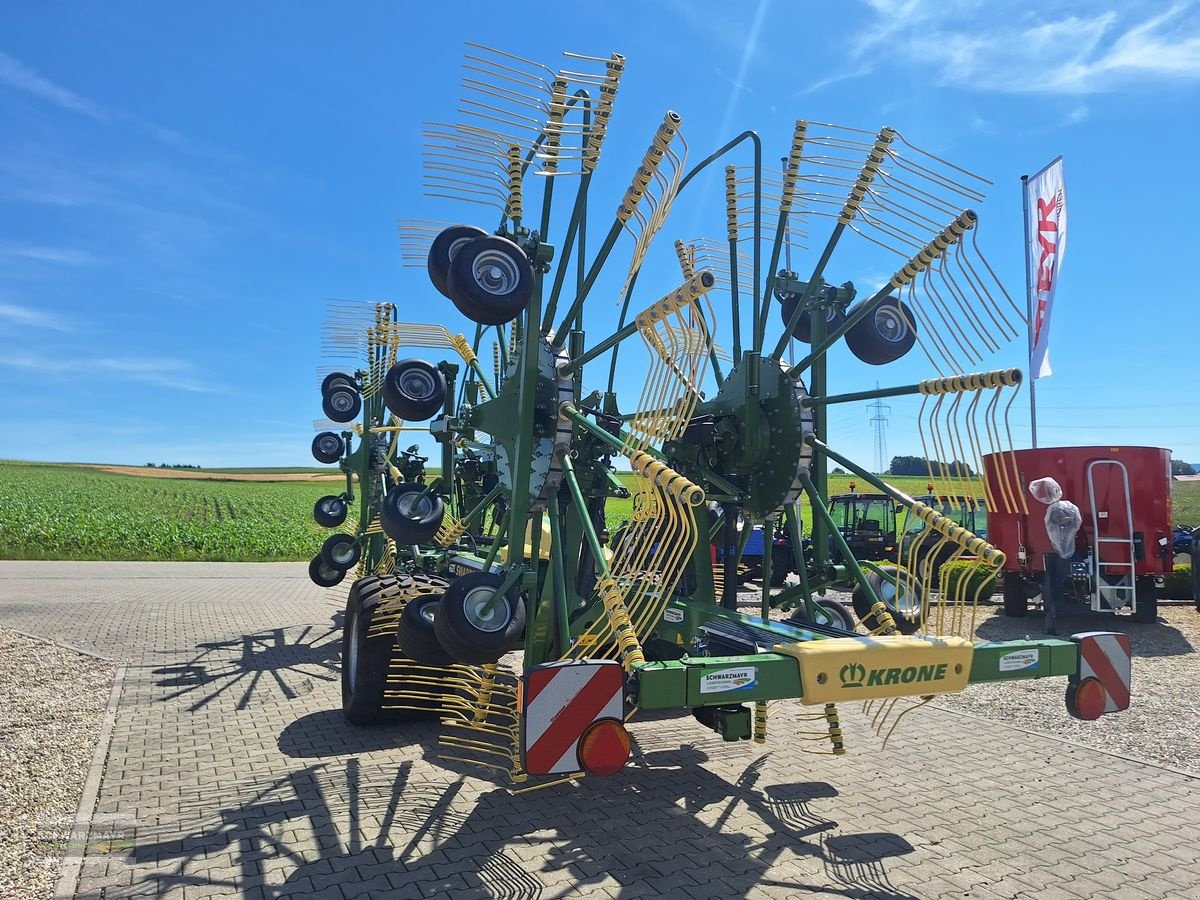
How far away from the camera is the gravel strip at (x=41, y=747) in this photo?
3973 millimetres

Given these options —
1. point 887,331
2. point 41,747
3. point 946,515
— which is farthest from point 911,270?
A: point 41,747

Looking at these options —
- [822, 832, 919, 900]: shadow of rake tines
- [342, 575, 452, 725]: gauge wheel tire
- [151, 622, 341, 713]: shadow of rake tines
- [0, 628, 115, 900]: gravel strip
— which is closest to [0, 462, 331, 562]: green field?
[151, 622, 341, 713]: shadow of rake tines

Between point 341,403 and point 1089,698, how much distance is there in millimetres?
9266

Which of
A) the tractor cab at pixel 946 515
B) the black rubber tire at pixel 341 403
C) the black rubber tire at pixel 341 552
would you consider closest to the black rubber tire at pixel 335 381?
the black rubber tire at pixel 341 403

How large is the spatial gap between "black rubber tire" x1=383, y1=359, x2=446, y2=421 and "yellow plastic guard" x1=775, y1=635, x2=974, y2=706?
14.2 feet

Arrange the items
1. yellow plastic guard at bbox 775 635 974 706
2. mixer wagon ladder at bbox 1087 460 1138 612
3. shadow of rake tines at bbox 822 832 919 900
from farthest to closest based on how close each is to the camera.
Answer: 1. mixer wagon ladder at bbox 1087 460 1138 612
2. shadow of rake tines at bbox 822 832 919 900
3. yellow plastic guard at bbox 775 635 974 706

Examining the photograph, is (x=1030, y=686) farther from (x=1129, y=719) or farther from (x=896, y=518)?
(x=896, y=518)

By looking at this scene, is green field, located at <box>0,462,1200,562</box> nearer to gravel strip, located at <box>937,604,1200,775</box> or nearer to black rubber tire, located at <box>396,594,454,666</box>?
gravel strip, located at <box>937,604,1200,775</box>

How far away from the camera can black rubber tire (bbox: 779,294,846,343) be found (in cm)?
577

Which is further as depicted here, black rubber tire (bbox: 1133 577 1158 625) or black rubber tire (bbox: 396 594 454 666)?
black rubber tire (bbox: 1133 577 1158 625)

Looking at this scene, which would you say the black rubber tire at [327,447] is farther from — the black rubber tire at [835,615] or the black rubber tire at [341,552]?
the black rubber tire at [835,615]

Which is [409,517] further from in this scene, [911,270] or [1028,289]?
[1028,289]

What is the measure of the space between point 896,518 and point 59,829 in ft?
56.9

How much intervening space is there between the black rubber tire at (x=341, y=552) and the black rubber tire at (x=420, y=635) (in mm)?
6718
